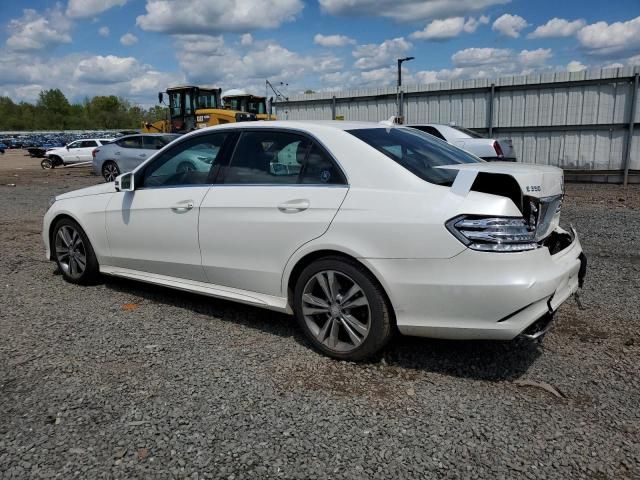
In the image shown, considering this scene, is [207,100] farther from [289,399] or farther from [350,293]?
[289,399]

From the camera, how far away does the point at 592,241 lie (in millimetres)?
7039

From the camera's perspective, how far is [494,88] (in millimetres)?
15617

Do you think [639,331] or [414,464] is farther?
[639,331]

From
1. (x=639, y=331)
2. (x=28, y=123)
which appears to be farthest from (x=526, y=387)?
(x=28, y=123)

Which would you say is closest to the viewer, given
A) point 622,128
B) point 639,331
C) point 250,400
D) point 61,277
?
point 250,400

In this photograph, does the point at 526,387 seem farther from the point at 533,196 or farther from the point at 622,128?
the point at 622,128

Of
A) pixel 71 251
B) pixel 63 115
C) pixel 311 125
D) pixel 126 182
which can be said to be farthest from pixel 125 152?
pixel 63 115

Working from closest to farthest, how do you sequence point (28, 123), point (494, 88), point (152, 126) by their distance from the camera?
point (494, 88), point (152, 126), point (28, 123)

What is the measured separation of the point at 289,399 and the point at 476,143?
33.4ft

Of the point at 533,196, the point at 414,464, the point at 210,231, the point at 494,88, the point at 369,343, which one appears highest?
the point at 494,88

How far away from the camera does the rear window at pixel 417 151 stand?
3.50m

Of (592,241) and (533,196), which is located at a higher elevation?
(533,196)

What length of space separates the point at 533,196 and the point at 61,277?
4857mm

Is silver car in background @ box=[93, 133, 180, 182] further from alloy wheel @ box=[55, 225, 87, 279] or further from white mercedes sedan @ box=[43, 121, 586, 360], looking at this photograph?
white mercedes sedan @ box=[43, 121, 586, 360]
